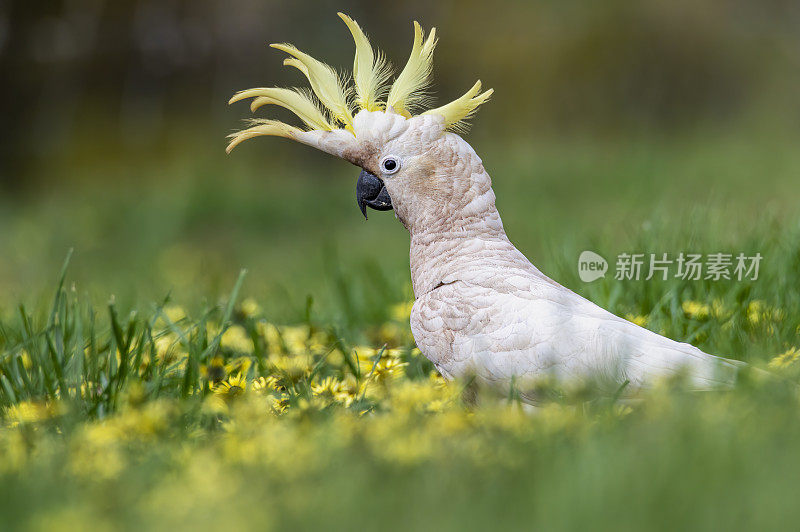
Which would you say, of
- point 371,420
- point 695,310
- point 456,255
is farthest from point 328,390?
point 695,310

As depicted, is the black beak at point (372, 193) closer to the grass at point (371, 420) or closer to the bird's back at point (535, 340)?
the bird's back at point (535, 340)

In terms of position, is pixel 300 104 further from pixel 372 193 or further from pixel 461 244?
pixel 461 244

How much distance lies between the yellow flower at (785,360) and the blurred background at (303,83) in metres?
4.58

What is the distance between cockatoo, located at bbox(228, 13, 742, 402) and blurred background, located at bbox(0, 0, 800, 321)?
4360 mm

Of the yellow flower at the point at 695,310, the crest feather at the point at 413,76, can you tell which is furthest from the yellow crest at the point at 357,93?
the yellow flower at the point at 695,310

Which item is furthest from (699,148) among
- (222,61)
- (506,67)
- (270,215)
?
(222,61)

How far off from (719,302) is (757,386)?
3.20ft

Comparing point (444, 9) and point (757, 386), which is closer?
point (757, 386)

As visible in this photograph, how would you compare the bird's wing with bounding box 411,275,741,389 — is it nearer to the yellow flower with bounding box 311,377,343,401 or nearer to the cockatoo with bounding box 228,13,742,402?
the cockatoo with bounding box 228,13,742,402

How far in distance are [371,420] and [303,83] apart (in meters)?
5.92

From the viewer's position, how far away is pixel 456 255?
2135mm

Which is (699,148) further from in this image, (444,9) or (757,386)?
(757,386)

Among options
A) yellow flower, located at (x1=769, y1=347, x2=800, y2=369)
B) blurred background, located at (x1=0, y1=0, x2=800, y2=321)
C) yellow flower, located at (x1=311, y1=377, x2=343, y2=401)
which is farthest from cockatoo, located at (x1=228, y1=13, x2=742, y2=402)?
blurred background, located at (x1=0, y1=0, x2=800, y2=321)

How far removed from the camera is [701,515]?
1280 mm
